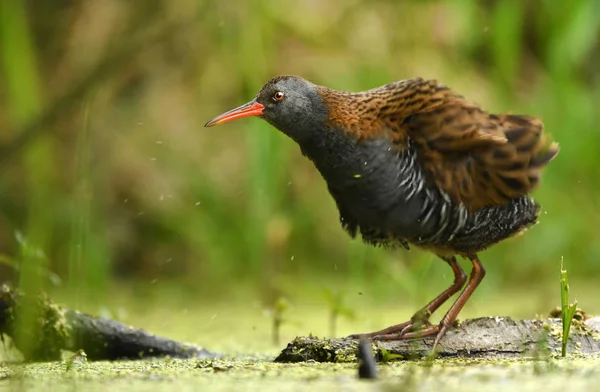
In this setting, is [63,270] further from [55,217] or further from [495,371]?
[495,371]

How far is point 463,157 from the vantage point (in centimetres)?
343

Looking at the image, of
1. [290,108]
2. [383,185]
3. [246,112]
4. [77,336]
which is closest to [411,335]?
[383,185]

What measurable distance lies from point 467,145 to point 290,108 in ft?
2.16

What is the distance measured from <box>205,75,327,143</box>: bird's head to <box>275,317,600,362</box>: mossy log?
2.74 ft

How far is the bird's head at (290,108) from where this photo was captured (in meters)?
3.52

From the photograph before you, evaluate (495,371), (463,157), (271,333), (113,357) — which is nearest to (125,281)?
(271,333)

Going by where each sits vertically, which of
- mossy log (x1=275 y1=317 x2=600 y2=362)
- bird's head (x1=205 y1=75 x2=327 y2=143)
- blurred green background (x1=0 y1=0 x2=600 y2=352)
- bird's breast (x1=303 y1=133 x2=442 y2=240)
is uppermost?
blurred green background (x1=0 y1=0 x2=600 y2=352)

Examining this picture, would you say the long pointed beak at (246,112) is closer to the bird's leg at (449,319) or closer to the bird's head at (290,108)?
the bird's head at (290,108)

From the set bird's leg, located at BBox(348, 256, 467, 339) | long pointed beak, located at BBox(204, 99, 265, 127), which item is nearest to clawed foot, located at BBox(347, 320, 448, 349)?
bird's leg, located at BBox(348, 256, 467, 339)

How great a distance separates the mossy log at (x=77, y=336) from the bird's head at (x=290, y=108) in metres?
0.85

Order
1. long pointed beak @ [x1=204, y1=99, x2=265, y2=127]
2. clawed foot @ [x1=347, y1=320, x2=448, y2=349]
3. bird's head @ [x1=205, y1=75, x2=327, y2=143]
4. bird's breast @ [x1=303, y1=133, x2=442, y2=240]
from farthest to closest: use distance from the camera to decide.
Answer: long pointed beak @ [x1=204, y1=99, x2=265, y2=127] < bird's head @ [x1=205, y1=75, x2=327, y2=143] < bird's breast @ [x1=303, y1=133, x2=442, y2=240] < clawed foot @ [x1=347, y1=320, x2=448, y2=349]

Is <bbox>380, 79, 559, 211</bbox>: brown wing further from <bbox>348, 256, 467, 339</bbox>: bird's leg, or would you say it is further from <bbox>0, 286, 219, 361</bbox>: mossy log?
<bbox>0, 286, 219, 361</bbox>: mossy log

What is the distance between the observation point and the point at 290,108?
3.59m

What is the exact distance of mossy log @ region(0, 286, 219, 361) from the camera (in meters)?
3.39
